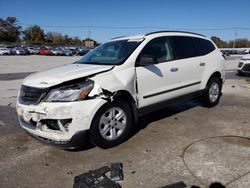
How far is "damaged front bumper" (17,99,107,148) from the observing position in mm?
3525

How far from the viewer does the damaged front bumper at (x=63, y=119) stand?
353 centimetres

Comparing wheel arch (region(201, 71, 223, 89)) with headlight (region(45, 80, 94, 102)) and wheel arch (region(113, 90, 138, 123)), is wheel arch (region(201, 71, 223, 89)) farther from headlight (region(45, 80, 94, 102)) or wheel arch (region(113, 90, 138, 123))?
headlight (region(45, 80, 94, 102))

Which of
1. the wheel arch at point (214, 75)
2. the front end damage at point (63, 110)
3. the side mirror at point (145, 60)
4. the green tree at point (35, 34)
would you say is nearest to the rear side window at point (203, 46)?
the wheel arch at point (214, 75)

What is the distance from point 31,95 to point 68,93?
0.64 m

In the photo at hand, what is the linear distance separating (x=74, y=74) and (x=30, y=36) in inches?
4376

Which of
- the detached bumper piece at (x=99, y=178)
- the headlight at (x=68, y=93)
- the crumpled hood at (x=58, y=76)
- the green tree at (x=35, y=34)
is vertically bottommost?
the detached bumper piece at (x=99, y=178)

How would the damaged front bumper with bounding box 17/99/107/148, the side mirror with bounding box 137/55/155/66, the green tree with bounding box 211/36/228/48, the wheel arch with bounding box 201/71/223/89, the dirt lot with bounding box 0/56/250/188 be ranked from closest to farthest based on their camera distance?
the dirt lot with bounding box 0/56/250/188 < the damaged front bumper with bounding box 17/99/107/148 < the side mirror with bounding box 137/55/155/66 < the wheel arch with bounding box 201/71/223/89 < the green tree with bounding box 211/36/228/48

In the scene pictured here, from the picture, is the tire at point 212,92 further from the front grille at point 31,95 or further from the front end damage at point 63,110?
the front grille at point 31,95

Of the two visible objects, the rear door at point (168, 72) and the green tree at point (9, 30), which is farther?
the green tree at point (9, 30)

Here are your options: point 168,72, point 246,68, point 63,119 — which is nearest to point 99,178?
point 63,119

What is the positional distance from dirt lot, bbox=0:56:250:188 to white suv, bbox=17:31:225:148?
320mm

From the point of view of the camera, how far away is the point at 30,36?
346 ft

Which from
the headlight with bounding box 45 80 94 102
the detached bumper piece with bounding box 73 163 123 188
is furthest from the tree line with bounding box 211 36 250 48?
the detached bumper piece with bounding box 73 163 123 188

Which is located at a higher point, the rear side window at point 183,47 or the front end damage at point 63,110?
the rear side window at point 183,47
